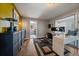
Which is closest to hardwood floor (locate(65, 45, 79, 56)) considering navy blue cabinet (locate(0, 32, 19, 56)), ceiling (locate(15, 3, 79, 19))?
ceiling (locate(15, 3, 79, 19))

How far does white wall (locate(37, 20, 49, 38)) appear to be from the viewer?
299 cm

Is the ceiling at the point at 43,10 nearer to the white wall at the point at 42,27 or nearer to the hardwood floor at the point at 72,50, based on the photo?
the white wall at the point at 42,27

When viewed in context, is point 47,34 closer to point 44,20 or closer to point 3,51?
point 44,20

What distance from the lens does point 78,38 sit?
270 cm

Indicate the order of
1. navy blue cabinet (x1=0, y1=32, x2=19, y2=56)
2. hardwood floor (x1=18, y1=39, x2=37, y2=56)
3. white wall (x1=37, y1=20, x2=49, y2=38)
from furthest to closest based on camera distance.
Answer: white wall (x1=37, y1=20, x2=49, y2=38)
hardwood floor (x1=18, y1=39, x2=37, y2=56)
navy blue cabinet (x1=0, y1=32, x2=19, y2=56)

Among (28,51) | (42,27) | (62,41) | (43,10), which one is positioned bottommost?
(28,51)

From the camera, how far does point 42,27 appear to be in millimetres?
3133

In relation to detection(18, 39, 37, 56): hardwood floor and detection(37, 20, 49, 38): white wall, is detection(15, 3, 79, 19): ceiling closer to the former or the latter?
detection(37, 20, 49, 38): white wall

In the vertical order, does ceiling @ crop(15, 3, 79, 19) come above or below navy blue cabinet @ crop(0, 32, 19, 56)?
above

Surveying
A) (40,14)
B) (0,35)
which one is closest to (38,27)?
(40,14)

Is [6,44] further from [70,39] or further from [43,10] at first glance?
[43,10]

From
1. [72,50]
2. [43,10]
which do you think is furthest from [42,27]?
[72,50]

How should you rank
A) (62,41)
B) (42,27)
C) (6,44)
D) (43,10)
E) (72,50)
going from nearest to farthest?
(6,44) → (62,41) → (72,50) → (42,27) → (43,10)

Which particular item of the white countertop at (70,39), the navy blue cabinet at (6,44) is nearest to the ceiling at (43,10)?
the white countertop at (70,39)
